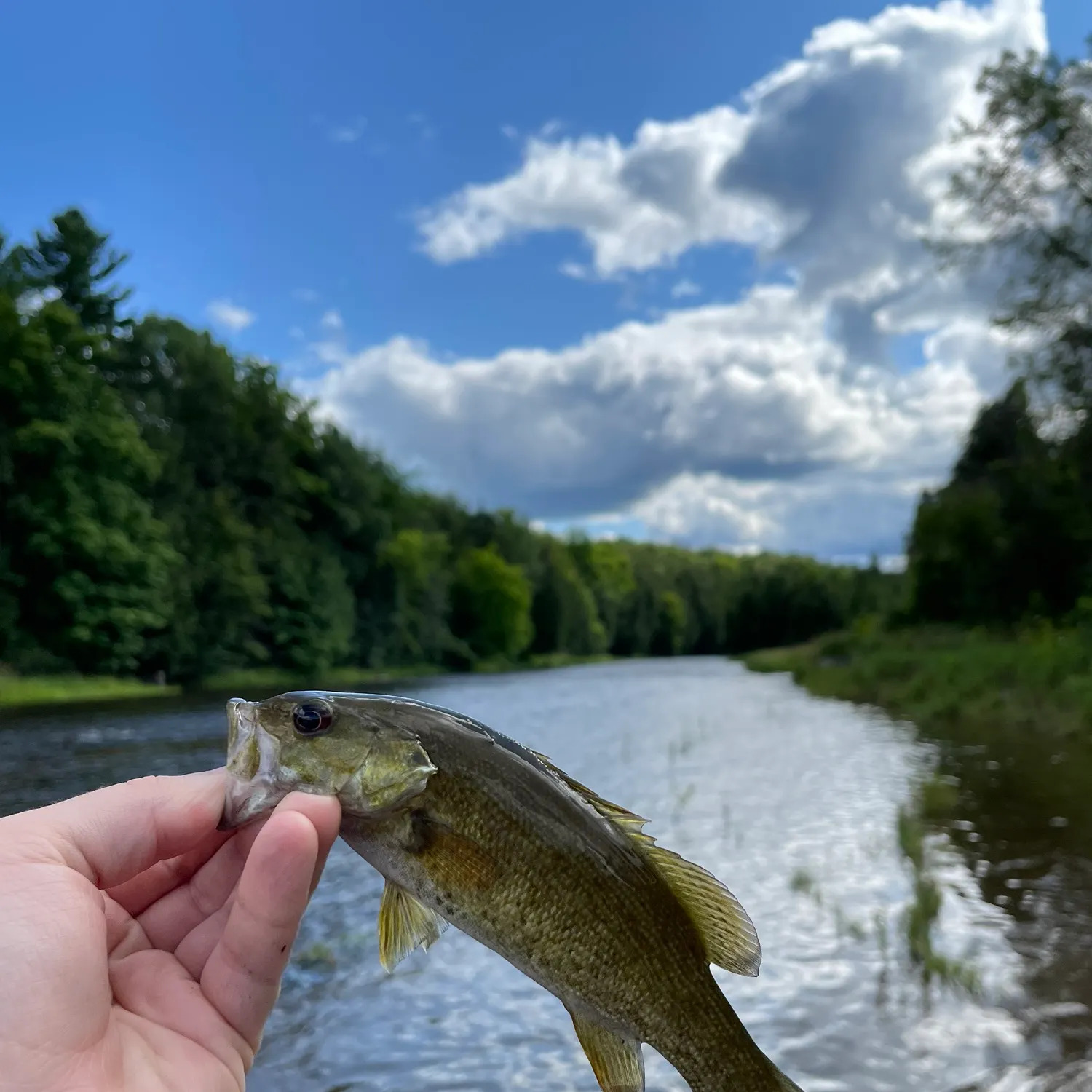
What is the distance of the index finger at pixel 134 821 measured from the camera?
2.22 m

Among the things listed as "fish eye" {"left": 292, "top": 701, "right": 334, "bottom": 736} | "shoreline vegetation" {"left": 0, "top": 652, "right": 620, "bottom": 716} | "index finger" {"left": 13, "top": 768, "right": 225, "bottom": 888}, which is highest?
"fish eye" {"left": 292, "top": 701, "right": 334, "bottom": 736}

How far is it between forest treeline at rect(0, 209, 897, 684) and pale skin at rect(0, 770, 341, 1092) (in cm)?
3903

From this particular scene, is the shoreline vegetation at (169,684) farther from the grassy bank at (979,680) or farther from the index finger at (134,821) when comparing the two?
the index finger at (134,821)

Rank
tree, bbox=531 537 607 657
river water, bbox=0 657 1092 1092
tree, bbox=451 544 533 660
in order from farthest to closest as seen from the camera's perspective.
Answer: tree, bbox=531 537 607 657, tree, bbox=451 544 533 660, river water, bbox=0 657 1092 1092

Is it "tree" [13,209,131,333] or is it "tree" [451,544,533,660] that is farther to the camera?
"tree" [451,544,533,660]

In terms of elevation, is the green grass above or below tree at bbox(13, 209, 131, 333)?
below

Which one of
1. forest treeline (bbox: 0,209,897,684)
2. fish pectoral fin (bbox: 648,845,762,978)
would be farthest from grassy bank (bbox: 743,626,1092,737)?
forest treeline (bbox: 0,209,897,684)

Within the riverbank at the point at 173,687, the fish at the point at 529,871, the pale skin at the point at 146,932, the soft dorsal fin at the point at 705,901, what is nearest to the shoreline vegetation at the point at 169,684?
the riverbank at the point at 173,687

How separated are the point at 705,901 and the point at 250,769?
112 centimetres

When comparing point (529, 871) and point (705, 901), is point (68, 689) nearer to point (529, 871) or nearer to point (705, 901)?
point (529, 871)

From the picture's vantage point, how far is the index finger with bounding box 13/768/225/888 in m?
2.22

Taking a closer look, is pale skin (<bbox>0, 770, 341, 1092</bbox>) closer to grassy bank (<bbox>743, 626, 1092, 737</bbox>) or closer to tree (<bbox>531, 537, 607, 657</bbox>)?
grassy bank (<bbox>743, 626, 1092, 737</bbox>)

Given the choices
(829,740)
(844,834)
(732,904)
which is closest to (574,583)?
(829,740)

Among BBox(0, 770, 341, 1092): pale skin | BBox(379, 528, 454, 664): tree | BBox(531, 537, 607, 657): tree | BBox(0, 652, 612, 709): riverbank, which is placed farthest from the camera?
BBox(531, 537, 607, 657): tree
